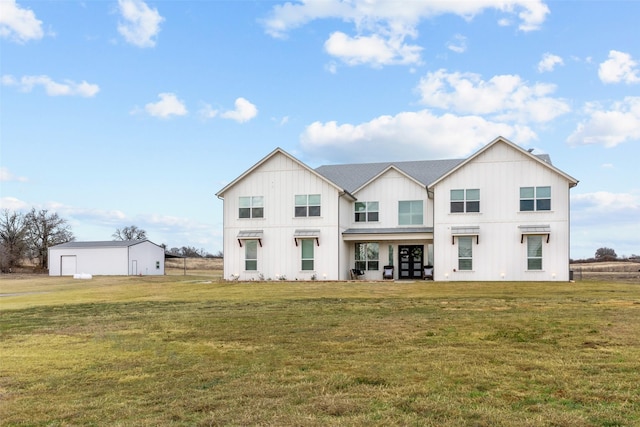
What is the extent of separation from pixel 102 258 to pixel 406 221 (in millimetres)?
31409

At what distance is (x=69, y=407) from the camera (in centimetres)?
596

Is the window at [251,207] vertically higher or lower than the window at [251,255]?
higher

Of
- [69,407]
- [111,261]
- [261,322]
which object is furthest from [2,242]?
[69,407]

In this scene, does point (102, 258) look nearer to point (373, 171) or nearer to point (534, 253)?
point (373, 171)

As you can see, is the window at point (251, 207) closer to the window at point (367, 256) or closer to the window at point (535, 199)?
the window at point (367, 256)

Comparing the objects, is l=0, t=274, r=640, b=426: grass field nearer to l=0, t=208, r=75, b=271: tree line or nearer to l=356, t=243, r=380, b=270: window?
l=356, t=243, r=380, b=270: window

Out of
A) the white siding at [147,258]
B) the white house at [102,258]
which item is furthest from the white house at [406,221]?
the white siding at [147,258]

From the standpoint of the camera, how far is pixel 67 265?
164 feet

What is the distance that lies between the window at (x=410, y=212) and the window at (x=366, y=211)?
58.9 inches

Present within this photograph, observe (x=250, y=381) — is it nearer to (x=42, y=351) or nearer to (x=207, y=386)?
(x=207, y=386)

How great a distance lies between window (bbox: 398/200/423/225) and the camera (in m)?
30.7

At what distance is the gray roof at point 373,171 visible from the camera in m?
33.3

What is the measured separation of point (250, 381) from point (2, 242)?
236 feet

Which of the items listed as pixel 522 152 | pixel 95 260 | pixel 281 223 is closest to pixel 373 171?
pixel 281 223
